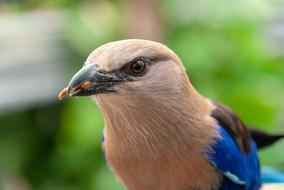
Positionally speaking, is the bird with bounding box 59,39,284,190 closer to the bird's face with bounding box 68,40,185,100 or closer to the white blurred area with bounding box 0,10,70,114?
the bird's face with bounding box 68,40,185,100

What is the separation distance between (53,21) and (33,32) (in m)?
0.16

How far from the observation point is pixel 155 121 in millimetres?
1687

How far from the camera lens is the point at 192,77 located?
2908mm

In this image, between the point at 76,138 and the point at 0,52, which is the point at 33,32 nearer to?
the point at 0,52

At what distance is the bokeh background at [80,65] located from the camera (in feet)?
9.39

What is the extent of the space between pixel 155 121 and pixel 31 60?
6.37 ft

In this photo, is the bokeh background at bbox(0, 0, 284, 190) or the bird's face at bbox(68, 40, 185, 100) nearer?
the bird's face at bbox(68, 40, 185, 100)

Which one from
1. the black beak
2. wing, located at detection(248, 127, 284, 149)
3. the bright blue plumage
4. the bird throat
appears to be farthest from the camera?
wing, located at detection(248, 127, 284, 149)

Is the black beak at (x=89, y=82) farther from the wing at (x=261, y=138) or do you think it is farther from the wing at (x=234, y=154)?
the wing at (x=261, y=138)

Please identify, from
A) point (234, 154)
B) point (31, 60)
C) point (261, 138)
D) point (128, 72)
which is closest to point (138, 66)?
point (128, 72)

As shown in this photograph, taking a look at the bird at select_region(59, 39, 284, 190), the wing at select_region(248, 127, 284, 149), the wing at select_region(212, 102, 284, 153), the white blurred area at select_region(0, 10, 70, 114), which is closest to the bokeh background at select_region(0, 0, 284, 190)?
the white blurred area at select_region(0, 10, 70, 114)

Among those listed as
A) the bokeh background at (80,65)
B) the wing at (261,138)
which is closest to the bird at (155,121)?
the wing at (261,138)

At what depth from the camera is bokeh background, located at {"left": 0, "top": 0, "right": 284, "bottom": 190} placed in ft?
9.39

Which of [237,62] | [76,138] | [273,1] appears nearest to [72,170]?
[76,138]
